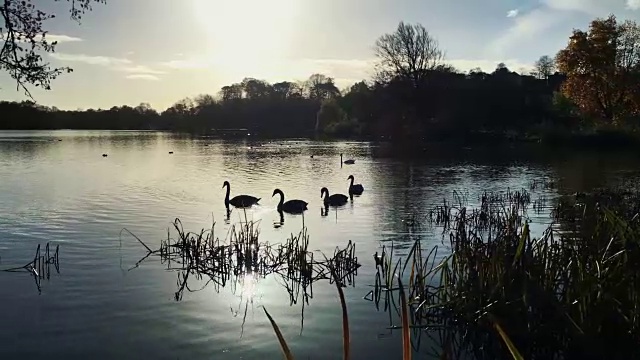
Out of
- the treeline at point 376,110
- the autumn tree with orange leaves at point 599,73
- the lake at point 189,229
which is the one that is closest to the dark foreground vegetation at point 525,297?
the lake at point 189,229

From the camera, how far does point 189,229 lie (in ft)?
49.2

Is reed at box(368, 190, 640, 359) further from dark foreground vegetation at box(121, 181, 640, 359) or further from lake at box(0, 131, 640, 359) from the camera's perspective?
lake at box(0, 131, 640, 359)

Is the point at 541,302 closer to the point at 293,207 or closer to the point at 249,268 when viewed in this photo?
the point at 249,268

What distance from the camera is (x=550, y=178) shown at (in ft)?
87.4

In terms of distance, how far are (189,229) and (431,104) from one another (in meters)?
51.7

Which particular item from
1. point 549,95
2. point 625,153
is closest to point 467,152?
point 625,153

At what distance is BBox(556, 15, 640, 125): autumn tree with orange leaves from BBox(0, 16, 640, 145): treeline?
0.05 meters

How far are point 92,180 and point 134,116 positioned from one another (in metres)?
106

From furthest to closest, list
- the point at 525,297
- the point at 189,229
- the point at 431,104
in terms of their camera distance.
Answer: the point at 431,104, the point at 189,229, the point at 525,297

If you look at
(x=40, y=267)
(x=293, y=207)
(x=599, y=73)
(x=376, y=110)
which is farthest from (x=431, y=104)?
(x=40, y=267)

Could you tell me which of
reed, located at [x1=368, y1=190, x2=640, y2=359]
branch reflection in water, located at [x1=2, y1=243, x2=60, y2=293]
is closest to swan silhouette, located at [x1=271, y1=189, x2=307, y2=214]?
branch reflection in water, located at [x1=2, y1=243, x2=60, y2=293]

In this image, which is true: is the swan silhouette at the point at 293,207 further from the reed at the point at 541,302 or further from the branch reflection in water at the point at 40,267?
the reed at the point at 541,302

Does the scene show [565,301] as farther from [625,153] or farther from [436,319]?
[625,153]

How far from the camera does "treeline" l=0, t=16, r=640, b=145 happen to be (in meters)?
28.5
